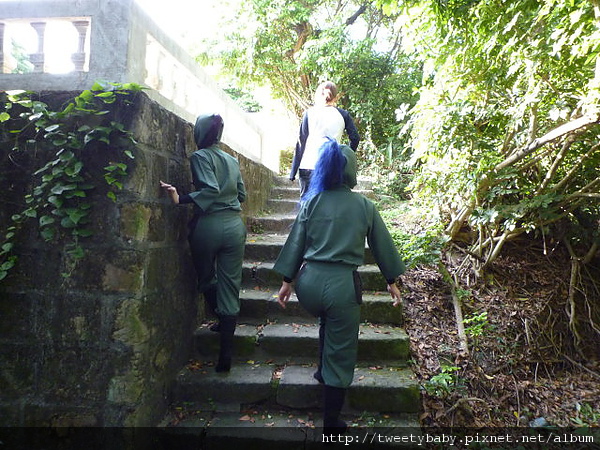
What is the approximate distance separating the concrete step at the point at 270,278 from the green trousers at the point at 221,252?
34.3 inches

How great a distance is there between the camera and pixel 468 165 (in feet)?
11.4

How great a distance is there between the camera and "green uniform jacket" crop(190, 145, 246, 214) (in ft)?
8.18

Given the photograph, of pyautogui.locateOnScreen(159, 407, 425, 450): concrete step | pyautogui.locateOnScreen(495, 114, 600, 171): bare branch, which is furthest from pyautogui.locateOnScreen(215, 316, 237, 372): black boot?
pyautogui.locateOnScreen(495, 114, 600, 171): bare branch

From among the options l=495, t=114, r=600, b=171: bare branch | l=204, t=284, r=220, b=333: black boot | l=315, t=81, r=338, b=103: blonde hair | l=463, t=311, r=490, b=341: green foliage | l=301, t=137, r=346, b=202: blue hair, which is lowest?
l=463, t=311, r=490, b=341: green foliage

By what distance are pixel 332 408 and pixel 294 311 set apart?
1.13m

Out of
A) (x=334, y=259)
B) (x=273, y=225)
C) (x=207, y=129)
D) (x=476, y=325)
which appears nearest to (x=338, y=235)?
(x=334, y=259)

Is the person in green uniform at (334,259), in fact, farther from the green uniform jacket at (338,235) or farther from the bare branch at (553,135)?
the bare branch at (553,135)

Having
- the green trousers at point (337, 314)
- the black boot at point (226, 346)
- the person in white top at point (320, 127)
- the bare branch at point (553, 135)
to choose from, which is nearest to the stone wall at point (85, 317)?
the black boot at point (226, 346)

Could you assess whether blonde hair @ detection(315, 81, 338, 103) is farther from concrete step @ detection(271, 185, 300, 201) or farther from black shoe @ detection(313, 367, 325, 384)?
black shoe @ detection(313, 367, 325, 384)

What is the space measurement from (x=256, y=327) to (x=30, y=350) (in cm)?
158

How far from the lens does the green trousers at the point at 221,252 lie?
258 cm

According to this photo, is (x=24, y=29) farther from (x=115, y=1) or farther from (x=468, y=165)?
(x=468, y=165)

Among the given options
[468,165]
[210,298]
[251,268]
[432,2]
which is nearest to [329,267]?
[210,298]

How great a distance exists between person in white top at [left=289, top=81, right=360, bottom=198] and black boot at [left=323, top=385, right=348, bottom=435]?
205 cm
